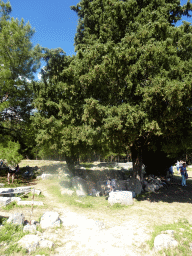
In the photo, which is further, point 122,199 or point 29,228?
point 122,199

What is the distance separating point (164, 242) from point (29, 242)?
3.74 metres

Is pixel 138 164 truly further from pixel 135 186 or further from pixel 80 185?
pixel 80 185

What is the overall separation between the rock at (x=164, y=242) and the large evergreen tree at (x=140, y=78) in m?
4.57

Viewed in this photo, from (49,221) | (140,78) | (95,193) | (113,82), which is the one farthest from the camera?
(95,193)

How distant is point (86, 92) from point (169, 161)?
11618 mm

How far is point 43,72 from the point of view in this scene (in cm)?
1448

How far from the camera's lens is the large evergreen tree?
28.0ft

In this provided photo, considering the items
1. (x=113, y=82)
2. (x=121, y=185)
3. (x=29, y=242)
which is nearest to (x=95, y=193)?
(x=121, y=185)

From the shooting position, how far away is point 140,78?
9.92 m

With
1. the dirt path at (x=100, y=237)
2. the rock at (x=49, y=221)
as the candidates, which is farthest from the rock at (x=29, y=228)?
the rock at (x=49, y=221)

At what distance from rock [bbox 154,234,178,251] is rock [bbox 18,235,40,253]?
3.30 metres

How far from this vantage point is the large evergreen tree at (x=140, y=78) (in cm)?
854

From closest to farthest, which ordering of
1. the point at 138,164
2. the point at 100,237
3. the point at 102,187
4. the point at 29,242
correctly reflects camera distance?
the point at 29,242, the point at 100,237, the point at 138,164, the point at 102,187

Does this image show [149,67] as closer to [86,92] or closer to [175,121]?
[175,121]
